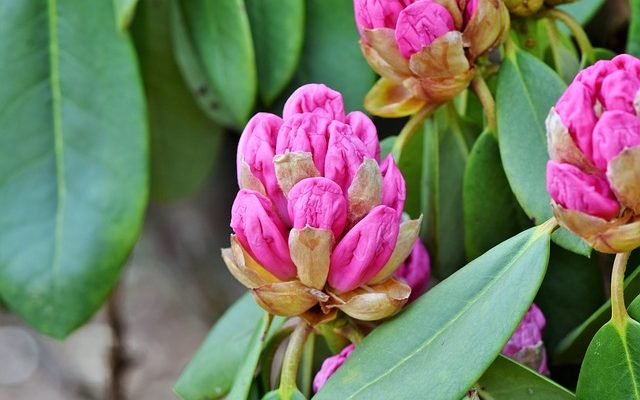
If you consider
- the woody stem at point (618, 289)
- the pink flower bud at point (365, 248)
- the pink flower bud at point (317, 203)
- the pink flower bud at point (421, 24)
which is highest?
the pink flower bud at point (421, 24)

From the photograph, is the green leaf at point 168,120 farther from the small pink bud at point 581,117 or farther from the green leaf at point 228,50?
the small pink bud at point 581,117

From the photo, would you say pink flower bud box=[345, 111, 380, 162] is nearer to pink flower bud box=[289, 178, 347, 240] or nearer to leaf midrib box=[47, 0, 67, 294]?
pink flower bud box=[289, 178, 347, 240]

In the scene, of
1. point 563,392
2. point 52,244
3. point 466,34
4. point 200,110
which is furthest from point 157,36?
point 563,392

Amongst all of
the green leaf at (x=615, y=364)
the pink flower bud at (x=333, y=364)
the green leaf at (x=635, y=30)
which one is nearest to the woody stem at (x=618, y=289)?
the green leaf at (x=615, y=364)

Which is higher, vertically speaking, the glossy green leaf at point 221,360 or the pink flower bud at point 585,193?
the pink flower bud at point 585,193

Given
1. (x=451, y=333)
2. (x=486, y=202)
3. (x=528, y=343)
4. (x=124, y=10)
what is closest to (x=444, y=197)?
(x=486, y=202)

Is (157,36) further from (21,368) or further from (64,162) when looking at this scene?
(21,368)
